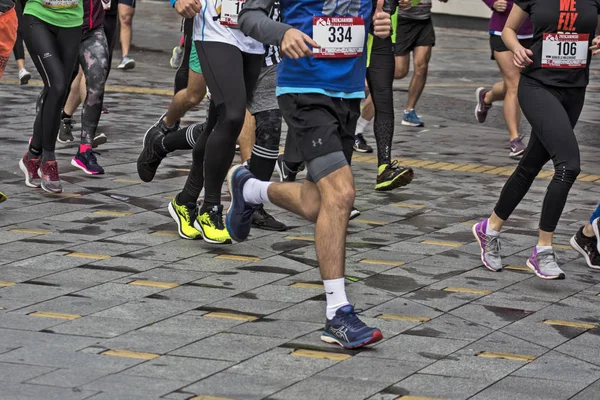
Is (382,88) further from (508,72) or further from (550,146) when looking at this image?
(550,146)

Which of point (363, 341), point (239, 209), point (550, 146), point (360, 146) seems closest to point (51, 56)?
point (239, 209)

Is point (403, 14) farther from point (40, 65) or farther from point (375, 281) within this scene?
point (375, 281)

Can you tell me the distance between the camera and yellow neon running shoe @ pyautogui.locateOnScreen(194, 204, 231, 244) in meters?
6.57

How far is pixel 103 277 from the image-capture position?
5.75 metres

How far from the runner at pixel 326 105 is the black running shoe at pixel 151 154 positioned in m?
2.25

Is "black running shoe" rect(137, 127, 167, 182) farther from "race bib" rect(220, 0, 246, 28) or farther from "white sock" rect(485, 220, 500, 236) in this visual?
"white sock" rect(485, 220, 500, 236)

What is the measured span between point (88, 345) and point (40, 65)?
361 centimetres

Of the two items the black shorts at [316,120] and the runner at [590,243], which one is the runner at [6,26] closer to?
the black shorts at [316,120]

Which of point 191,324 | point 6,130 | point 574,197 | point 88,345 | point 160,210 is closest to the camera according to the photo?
point 88,345

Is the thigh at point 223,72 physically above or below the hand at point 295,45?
below

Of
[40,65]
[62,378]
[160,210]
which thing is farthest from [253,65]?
[62,378]

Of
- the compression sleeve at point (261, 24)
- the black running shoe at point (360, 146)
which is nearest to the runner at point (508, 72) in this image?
the black running shoe at point (360, 146)

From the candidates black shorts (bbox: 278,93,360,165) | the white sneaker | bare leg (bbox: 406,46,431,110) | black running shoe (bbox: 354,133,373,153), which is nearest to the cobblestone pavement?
black shorts (bbox: 278,93,360,165)

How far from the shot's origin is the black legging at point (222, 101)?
6.48m
